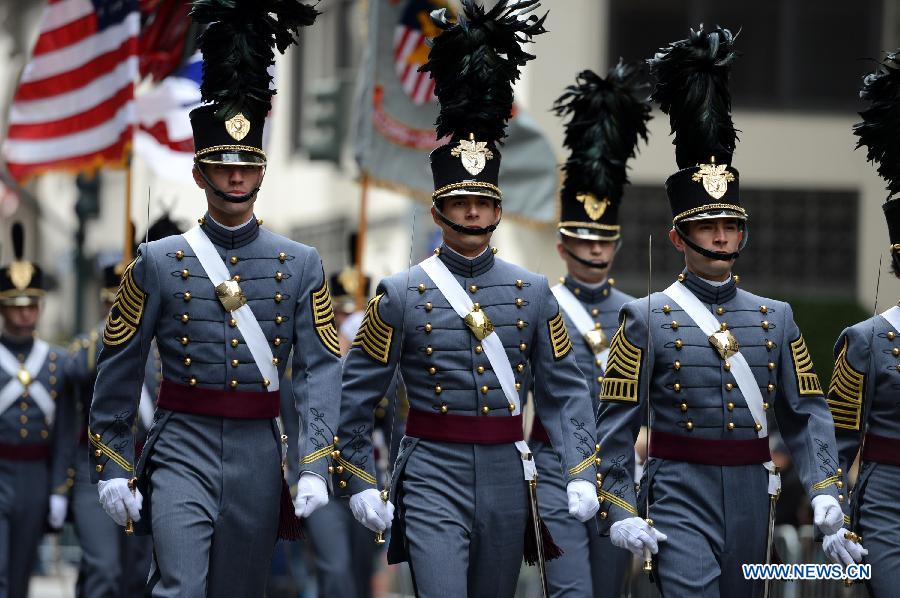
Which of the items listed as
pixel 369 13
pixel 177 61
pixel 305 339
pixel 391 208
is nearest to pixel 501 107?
pixel 305 339

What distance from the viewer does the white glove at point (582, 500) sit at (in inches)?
375

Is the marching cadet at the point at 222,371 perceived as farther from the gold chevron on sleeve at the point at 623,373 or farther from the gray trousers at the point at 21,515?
the gray trousers at the point at 21,515

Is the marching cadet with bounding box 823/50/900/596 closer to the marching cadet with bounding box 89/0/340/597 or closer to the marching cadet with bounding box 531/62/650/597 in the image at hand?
the marching cadet with bounding box 531/62/650/597

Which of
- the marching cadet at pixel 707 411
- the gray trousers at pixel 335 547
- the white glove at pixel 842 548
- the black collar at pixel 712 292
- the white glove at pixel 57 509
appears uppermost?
the black collar at pixel 712 292

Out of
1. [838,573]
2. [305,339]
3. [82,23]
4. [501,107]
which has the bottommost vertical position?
[838,573]

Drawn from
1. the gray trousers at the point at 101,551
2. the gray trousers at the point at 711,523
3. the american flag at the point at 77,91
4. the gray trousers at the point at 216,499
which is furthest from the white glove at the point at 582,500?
the american flag at the point at 77,91

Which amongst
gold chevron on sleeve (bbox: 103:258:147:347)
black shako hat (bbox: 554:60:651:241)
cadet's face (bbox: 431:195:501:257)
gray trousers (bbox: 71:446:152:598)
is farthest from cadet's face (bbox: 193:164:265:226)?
gray trousers (bbox: 71:446:152:598)

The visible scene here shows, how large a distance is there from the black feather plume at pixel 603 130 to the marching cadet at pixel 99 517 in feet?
8.97

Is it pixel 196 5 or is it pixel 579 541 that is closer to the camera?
pixel 196 5

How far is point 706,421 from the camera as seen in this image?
9.60m

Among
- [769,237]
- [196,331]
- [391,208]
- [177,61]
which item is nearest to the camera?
[196,331]

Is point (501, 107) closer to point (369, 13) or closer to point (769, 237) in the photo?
point (369, 13)

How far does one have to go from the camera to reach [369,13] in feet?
59.5

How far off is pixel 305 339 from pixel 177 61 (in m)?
6.76
